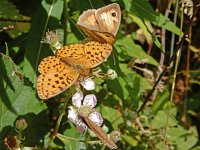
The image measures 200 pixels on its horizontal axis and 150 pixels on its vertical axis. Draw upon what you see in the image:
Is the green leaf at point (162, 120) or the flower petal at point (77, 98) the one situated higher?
the flower petal at point (77, 98)

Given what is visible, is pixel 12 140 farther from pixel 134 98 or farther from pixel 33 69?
pixel 134 98

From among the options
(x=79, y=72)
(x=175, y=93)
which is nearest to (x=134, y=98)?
(x=79, y=72)

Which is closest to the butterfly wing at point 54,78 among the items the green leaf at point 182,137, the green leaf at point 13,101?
the green leaf at point 13,101

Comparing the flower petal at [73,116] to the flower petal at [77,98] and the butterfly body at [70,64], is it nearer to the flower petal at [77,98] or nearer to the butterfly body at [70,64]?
the flower petal at [77,98]

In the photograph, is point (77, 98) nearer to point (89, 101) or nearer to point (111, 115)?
point (89, 101)

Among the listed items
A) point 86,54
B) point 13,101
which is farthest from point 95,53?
point 13,101

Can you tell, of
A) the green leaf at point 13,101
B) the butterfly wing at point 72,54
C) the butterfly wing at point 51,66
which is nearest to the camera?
the butterfly wing at point 51,66

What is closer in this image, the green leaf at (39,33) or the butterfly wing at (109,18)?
the butterfly wing at (109,18)
